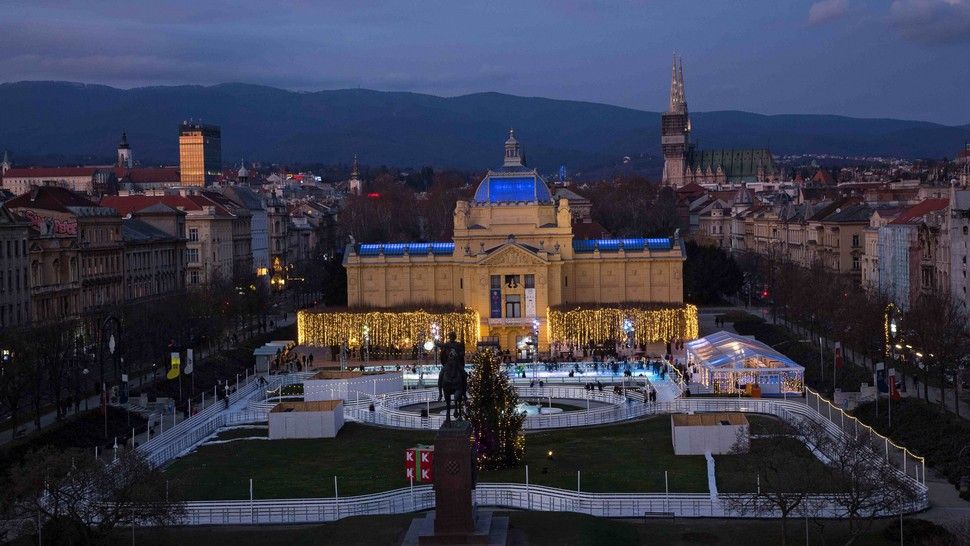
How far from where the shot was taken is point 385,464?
57406 millimetres

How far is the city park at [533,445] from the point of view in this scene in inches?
1758

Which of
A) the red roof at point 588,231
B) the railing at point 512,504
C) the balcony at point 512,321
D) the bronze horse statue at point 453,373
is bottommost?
the railing at point 512,504

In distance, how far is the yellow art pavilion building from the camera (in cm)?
10244

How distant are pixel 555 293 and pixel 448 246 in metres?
8.88

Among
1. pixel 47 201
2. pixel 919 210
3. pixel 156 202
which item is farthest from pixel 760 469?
pixel 156 202

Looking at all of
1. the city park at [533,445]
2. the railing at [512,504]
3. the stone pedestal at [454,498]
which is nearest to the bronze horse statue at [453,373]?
the city park at [533,445]

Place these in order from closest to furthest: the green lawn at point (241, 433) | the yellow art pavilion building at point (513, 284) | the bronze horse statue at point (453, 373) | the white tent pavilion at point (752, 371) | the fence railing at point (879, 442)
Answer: the bronze horse statue at point (453, 373) < the fence railing at point (879, 442) < the green lawn at point (241, 433) < the white tent pavilion at point (752, 371) < the yellow art pavilion building at point (513, 284)

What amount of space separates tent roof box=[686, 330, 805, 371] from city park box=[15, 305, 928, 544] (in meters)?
0.14

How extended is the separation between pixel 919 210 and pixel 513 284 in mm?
28602

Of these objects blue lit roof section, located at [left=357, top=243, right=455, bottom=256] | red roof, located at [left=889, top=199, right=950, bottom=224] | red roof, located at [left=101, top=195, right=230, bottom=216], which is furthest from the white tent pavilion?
red roof, located at [left=101, top=195, right=230, bottom=216]

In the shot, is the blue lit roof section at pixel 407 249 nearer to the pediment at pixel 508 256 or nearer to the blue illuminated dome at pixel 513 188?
the blue illuminated dome at pixel 513 188

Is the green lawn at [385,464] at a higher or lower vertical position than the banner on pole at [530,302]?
lower

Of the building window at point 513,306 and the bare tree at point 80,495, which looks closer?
the bare tree at point 80,495

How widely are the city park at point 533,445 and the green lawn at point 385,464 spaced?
11 cm
